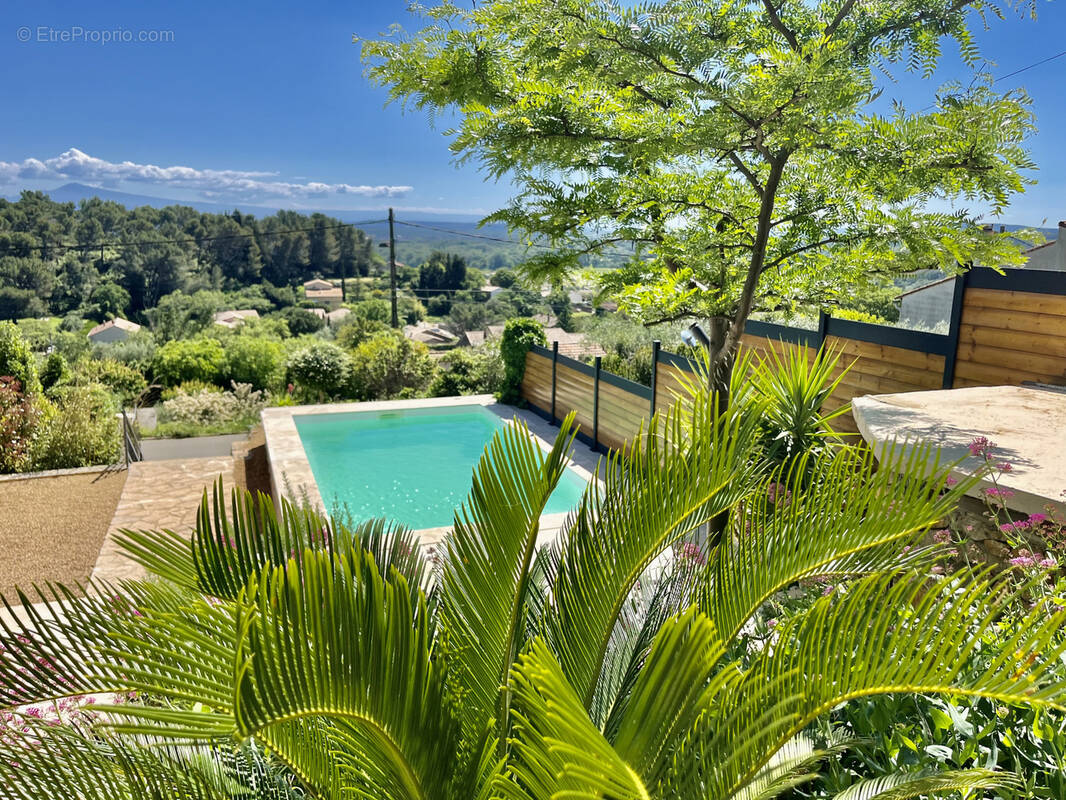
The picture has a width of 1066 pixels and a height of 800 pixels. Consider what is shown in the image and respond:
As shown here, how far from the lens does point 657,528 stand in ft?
5.68

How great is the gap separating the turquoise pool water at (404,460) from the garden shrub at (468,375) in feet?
4.07

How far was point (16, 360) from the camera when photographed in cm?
1004

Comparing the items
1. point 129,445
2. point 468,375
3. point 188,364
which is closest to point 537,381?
point 468,375

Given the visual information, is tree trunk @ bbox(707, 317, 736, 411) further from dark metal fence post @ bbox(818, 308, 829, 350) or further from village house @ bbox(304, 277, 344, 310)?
village house @ bbox(304, 277, 344, 310)

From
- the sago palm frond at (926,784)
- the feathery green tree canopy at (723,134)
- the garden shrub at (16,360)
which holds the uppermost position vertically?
the feathery green tree canopy at (723,134)

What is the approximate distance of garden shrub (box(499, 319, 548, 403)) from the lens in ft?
42.6

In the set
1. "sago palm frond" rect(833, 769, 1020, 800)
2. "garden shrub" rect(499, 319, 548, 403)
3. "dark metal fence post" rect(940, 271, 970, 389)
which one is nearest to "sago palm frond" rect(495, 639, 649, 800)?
"sago palm frond" rect(833, 769, 1020, 800)

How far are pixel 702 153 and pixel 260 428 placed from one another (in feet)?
34.6

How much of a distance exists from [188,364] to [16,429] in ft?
24.9

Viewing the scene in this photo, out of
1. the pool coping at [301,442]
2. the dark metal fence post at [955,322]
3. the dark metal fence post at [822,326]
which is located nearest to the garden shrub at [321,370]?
the pool coping at [301,442]

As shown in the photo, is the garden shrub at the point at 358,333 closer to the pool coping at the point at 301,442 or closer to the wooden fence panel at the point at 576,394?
the pool coping at the point at 301,442

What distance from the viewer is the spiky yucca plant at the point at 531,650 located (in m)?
1.10

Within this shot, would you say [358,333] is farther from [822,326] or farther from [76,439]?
[822,326]

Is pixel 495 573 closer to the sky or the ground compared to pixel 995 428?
closer to the ground
